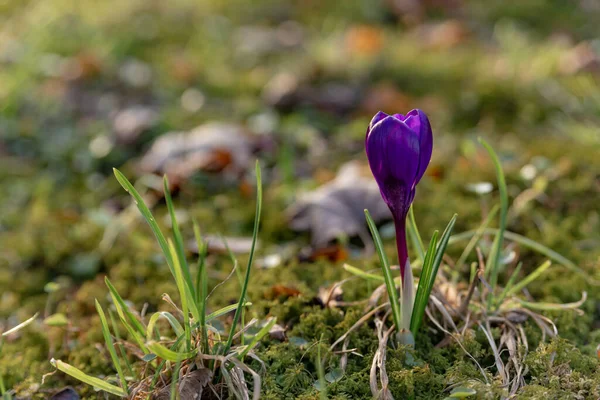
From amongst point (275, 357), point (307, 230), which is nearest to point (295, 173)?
point (307, 230)

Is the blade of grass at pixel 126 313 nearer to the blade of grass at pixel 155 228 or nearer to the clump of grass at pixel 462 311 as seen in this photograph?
the blade of grass at pixel 155 228

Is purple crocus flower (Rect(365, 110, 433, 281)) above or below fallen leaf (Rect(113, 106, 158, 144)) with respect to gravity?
above

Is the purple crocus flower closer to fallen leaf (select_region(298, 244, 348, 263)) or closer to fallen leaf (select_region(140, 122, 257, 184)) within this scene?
fallen leaf (select_region(298, 244, 348, 263))

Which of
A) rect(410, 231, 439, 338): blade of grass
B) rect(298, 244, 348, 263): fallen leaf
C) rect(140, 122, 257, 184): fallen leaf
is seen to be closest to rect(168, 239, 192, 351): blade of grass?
rect(410, 231, 439, 338): blade of grass

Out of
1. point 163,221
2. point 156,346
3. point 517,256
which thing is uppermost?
point 156,346

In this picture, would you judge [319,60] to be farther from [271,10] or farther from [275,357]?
[275,357]

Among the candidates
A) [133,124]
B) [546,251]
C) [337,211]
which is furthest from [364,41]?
[546,251]
